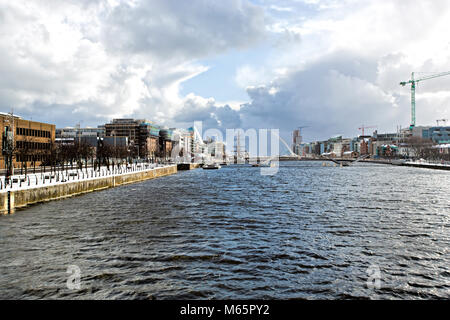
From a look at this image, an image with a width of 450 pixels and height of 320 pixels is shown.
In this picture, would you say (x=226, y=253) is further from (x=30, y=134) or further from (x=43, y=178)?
(x=30, y=134)

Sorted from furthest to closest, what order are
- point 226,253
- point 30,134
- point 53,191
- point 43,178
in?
point 30,134, point 43,178, point 53,191, point 226,253

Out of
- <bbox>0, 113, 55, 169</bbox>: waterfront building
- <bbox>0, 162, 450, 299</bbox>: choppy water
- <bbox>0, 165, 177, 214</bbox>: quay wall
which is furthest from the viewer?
<bbox>0, 113, 55, 169</bbox>: waterfront building

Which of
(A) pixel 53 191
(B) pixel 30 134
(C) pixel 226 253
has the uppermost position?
(B) pixel 30 134

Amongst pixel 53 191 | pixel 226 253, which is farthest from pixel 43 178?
pixel 226 253

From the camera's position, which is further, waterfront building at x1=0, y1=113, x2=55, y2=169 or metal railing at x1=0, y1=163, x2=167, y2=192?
waterfront building at x1=0, y1=113, x2=55, y2=169

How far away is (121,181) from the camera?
61438 millimetres

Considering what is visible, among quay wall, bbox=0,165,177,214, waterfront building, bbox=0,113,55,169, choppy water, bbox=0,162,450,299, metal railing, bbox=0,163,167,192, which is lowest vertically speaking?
choppy water, bbox=0,162,450,299

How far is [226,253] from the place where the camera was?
17.4 m

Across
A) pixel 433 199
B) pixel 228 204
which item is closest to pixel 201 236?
pixel 228 204

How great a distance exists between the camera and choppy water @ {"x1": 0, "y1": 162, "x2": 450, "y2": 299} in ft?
41.9

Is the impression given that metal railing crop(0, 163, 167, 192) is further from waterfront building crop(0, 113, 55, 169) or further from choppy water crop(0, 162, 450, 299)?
waterfront building crop(0, 113, 55, 169)

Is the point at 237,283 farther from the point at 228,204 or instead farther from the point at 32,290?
the point at 228,204

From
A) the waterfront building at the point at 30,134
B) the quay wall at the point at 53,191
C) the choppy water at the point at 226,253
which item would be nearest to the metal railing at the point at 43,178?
the quay wall at the point at 53,191

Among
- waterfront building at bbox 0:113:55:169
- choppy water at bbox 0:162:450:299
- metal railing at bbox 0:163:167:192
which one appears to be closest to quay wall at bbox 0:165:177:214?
metal railing at bbox 0:163:167:192
